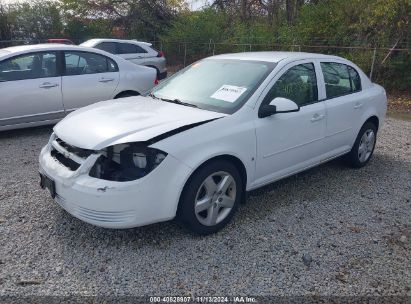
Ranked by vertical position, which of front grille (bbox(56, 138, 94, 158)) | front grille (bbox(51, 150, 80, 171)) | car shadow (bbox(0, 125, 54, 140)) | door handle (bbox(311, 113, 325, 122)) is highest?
door handle (bbox(311, 113, 325, 122))

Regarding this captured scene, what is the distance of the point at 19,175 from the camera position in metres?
4.82

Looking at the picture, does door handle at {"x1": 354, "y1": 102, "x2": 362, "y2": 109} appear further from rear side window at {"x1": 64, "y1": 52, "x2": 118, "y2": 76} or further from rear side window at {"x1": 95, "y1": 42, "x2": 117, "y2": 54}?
rear side window at {"x1": 95, "y1": 42, "x2": 117, "y2": 54}

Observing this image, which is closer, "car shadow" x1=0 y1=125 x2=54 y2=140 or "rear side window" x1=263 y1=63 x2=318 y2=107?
"rear side window" x1=263 y1=63 x2=318 y2=107

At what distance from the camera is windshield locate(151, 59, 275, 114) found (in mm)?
3770

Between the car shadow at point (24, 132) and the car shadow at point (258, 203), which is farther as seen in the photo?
the car shadow at point (24, 132)

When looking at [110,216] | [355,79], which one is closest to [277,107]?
[110,216]

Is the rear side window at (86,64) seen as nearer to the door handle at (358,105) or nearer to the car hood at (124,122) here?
the car hood at (124,122)

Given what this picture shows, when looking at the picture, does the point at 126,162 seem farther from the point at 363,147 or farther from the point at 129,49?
the point at 129,49

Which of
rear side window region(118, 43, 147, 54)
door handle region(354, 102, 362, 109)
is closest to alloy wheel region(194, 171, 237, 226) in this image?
door handle region(354, 102, 362, 109)

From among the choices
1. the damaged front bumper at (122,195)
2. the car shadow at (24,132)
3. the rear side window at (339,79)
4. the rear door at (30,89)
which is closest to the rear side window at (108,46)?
the car shadow at (24,132)

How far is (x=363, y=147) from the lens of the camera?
17.6ft

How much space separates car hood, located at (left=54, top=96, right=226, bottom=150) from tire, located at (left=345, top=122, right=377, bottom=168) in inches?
98.6

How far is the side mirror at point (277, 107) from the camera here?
3.68 metres

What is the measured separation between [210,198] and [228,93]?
3.54 feet
